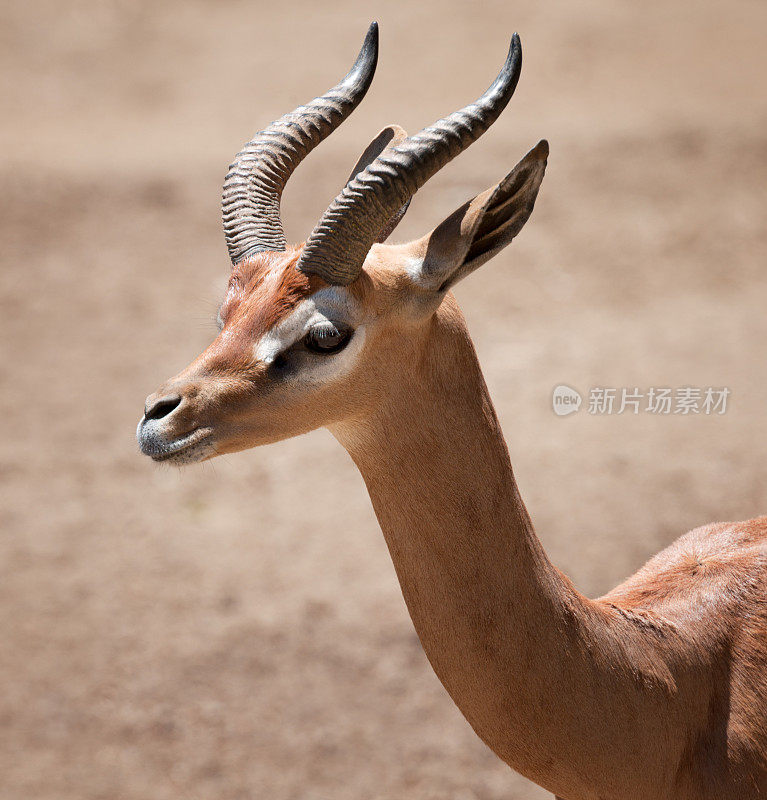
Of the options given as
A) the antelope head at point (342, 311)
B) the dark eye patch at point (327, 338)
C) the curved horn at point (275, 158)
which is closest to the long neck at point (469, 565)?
the antelope head at point (342, 311)

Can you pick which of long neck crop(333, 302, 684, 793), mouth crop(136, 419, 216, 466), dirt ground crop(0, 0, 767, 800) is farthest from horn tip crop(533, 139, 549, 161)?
dirt ground crop(0, 0, 767, 800)

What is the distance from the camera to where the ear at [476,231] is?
3.25 metres

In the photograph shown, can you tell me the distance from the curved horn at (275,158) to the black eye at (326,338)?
63cm

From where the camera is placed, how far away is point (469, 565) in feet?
11.2

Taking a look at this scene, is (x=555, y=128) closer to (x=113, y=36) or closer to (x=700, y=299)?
(x=700, y=299)

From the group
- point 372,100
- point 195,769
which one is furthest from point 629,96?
point 195,769

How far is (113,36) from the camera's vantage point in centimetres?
1748

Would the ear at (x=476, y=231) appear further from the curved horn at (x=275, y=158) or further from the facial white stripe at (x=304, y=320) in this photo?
the curved horn at (x=275, y=158)

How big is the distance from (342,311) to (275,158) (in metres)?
1.00

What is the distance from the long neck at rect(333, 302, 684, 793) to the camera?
3404 millimetres

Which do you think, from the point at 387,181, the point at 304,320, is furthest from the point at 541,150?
the point at 304,320

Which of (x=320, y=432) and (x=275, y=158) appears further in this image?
(x=320, y=432)

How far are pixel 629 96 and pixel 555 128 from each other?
1693mm

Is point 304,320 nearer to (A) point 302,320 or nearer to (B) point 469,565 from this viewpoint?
(A) point 302,320
